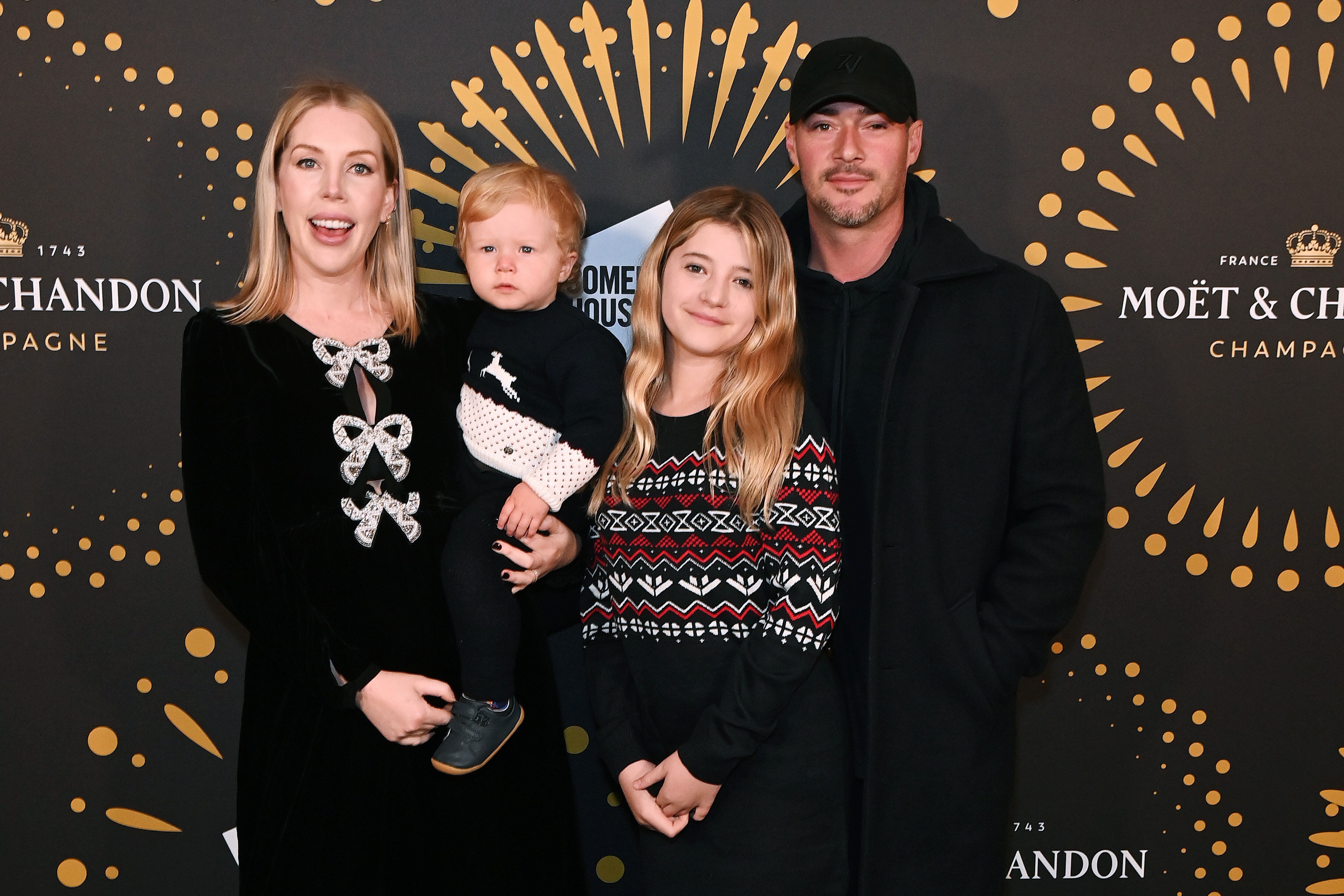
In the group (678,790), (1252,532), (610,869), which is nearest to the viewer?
(678,790)

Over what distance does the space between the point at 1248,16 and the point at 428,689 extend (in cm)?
264

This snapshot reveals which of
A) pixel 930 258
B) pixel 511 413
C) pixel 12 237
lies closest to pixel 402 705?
pixel 511 413

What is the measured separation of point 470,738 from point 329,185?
43.4 inches

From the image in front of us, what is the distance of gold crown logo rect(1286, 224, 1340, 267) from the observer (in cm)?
249

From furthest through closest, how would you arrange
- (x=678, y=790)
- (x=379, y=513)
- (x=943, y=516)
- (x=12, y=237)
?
(x=12, y=237), (x=943, y=516), (x=379, y=513), (x=678, y=790)

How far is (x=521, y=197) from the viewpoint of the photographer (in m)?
1.88

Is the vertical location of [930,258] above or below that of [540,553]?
above

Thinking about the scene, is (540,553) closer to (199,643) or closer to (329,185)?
(329,185)

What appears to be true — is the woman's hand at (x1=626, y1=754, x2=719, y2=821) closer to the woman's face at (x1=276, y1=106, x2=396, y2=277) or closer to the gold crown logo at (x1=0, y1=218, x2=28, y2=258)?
the woman's face at (x1=276, y1=106, x2=396, y2=277)

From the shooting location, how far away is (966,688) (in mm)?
1896

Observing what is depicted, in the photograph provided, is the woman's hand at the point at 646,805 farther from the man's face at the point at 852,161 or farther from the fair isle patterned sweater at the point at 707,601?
the man's face at the point at 852,161

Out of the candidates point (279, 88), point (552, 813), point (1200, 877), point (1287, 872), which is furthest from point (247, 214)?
point (1287, 872)

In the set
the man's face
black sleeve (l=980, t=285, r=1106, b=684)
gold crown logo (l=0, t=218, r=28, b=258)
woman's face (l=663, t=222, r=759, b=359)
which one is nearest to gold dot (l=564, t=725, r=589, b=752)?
black sleeve (l=980, t=285, r=1106, b=684)

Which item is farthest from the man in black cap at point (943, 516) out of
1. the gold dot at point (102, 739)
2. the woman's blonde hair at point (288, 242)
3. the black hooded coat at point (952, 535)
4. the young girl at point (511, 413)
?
the gold dot at point (102, 739)
